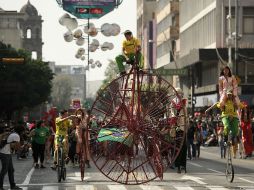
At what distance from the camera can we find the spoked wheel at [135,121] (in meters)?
19.9

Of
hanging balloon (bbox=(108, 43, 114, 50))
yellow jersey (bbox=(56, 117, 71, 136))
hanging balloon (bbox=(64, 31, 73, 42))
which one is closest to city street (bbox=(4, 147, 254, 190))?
yellow jersey (bbox=(56, 117, 71, 136))

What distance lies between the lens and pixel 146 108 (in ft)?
65.7

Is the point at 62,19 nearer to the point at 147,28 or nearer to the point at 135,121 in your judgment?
the point at 135,121

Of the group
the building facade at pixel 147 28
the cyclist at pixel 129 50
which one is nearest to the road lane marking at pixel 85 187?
the cyclist at pixel 129 50

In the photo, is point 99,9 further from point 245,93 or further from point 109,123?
point 109,123

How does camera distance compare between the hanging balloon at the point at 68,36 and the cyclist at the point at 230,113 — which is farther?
the hanging balloon at the point at 68,36

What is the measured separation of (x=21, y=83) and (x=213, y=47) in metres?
28.7

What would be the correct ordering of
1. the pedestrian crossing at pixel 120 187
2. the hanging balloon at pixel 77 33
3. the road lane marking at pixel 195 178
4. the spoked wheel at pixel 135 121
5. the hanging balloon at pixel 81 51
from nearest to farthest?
1. the spoked wheel at pixel 135 121
2. the pedestrian crossing at pixel 120 187
3. the road lane marking at pixel 195 178
4. the hanging balloon at pixel 77 33
5. the hanging balloon at pixel 81 51

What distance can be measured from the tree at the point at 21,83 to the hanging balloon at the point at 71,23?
35.7 metres

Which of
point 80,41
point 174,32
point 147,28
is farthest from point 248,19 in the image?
point 147,28

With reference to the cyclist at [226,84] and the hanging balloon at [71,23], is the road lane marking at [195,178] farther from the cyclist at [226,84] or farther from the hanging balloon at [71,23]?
the hanging balloon at [71,23]

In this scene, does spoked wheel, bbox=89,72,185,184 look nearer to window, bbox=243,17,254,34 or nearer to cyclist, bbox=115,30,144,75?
cyclist, bbox=115,30,144,75

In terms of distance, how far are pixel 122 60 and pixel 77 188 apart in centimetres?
314

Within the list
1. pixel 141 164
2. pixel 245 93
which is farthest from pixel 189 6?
pixel 141 164
